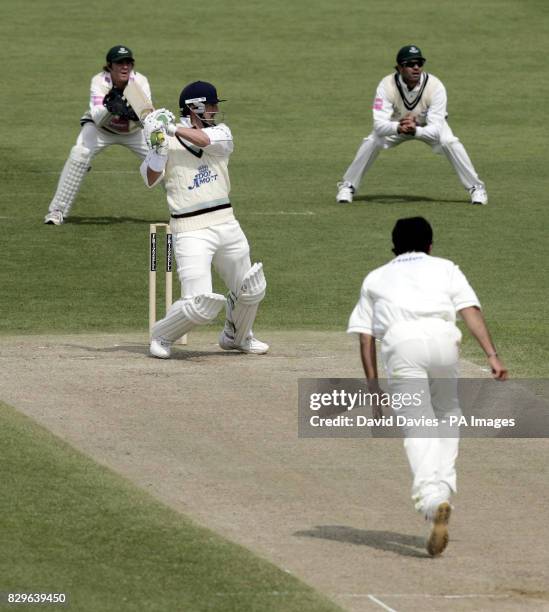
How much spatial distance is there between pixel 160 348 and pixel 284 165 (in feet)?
41.6

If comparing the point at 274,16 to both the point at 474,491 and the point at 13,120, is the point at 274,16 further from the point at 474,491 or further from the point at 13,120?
the point at 474,491

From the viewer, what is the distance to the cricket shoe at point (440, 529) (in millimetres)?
8602

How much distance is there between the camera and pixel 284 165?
2650 cm

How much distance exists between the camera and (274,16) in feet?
128

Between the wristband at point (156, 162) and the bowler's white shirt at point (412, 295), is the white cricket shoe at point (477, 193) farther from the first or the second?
the bowler's white shirt at point (412, 295)

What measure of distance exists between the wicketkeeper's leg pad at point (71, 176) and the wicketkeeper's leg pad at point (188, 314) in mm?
7471

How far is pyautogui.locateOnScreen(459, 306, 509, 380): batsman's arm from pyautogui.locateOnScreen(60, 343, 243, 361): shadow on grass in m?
5.53

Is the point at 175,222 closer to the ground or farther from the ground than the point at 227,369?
farther from the ground

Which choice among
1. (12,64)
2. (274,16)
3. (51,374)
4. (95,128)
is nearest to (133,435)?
(51,374)

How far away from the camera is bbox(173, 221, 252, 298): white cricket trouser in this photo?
13.9 metres

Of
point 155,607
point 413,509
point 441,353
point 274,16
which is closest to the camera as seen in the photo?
point 155,607

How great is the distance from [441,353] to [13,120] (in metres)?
21.9

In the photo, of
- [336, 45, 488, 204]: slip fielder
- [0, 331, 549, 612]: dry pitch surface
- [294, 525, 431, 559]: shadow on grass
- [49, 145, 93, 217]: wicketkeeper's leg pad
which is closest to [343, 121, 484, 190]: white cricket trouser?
[336, 45, 488, 204]: slip fielder

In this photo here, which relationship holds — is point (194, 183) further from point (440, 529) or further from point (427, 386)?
point (440, 529)
